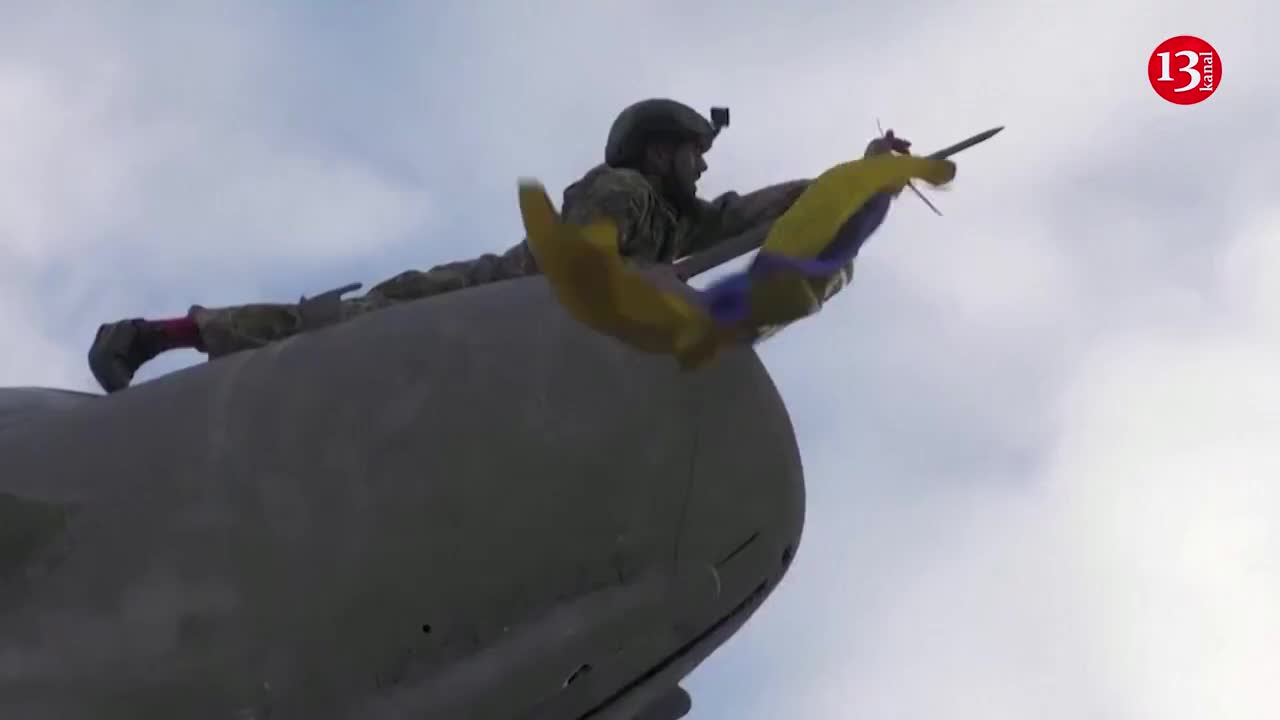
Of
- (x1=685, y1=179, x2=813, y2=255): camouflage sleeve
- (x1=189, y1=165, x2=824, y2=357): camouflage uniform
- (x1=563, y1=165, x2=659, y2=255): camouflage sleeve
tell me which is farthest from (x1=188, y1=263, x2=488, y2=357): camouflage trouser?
(x1=685, y1=179, x2=813, y2=255): camouflage sleeve

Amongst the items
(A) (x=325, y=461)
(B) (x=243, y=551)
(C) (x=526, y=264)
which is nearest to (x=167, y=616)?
(B) (x=243, y=551)

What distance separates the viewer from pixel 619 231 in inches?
202

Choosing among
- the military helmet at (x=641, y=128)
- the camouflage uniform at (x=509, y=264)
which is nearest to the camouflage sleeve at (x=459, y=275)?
the camouflage uniform at (x=509, y=264)

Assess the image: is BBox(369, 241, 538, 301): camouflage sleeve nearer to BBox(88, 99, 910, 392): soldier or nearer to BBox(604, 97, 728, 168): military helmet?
BBox(88, 99, 910, 392): soldier

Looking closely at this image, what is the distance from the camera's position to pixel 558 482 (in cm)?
410

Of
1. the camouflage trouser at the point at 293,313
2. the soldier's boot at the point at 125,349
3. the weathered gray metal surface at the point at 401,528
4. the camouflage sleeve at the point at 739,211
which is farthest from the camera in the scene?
the camouflage sleeve at the point at 739,211

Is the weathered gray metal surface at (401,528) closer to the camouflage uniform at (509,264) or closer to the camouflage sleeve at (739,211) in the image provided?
the camouflage uniform at (509,264)

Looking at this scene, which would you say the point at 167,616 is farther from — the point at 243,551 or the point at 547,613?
the point at 547,613

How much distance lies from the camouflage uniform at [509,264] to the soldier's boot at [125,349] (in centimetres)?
15

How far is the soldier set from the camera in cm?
507

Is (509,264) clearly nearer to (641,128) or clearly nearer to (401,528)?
(641,128)

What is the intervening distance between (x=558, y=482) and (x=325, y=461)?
527mm

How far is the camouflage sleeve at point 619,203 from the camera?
5133 millimetres

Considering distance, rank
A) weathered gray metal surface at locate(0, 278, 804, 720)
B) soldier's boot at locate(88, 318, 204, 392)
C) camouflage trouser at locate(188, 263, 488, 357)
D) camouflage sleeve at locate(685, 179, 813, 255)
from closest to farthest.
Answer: weathered gray metal surface at locate(0, 278, 804, 720)
camouflage trouser at locate(188, 263, 488, 357)
soldier's boot at locate(88, 318, 204, 392)
camouflage sleeve at locate(685, 179, 813, 255)
